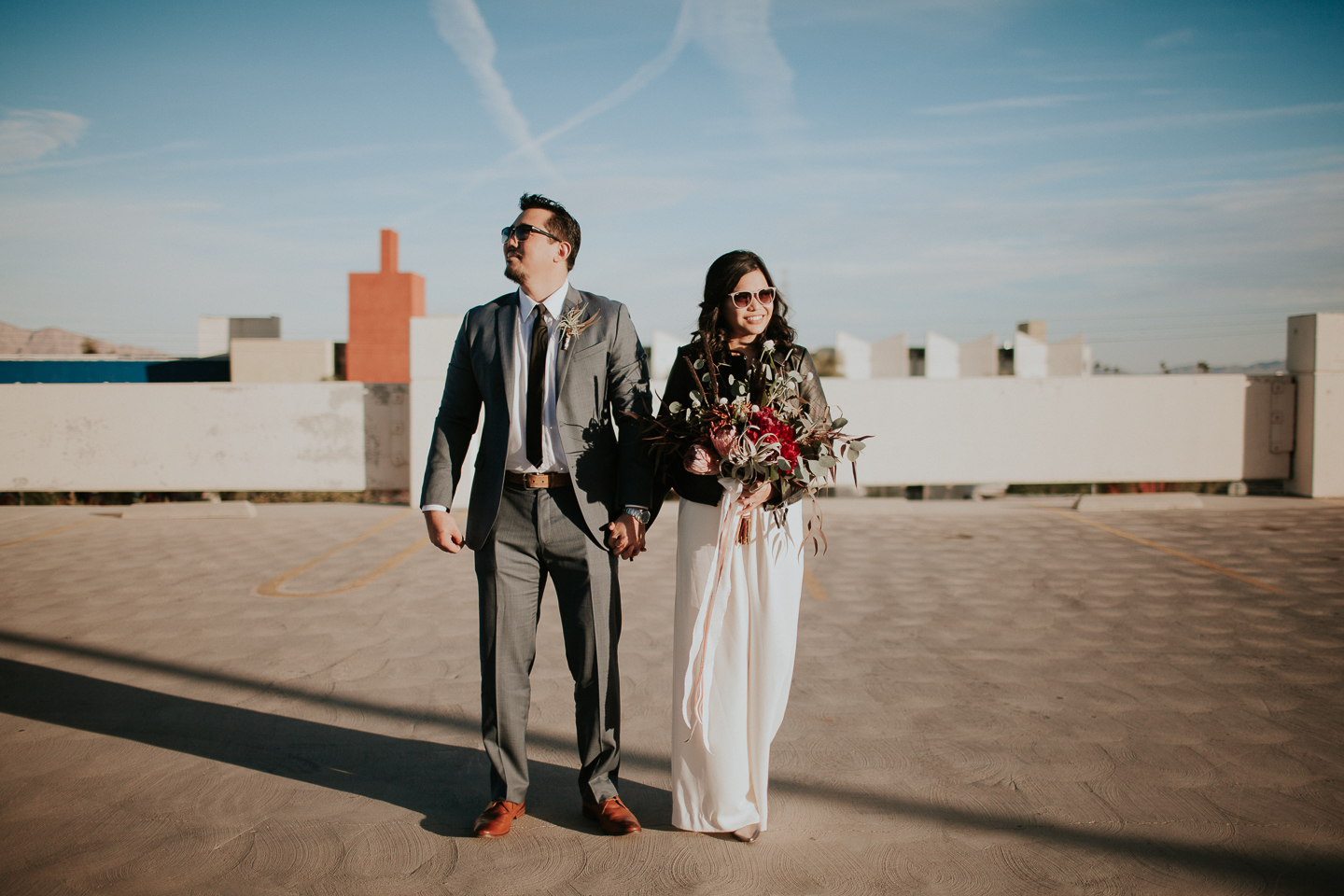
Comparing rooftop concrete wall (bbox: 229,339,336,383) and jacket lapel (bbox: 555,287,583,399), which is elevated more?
rooftop concrete wall (bbox: 229,339,336,383)

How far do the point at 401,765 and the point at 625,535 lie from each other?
164cm

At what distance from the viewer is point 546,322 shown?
3090mm

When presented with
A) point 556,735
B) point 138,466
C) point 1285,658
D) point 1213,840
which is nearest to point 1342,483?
point 1285,658

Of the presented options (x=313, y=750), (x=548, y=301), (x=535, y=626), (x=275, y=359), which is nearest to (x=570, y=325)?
(x=548, y=301)

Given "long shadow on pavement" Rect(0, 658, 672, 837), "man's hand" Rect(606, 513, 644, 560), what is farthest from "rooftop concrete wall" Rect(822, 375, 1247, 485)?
"man's hand" Rect(606, 513, 644, 560)

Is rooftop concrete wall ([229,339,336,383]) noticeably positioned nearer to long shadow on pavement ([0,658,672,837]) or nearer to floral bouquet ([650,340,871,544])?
long shadow on pavement ([0,658,672,837])

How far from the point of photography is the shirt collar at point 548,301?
3.12 m

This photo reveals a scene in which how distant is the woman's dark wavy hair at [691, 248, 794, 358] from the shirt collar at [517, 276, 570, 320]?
54 centimetres

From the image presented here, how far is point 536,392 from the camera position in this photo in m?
3.04

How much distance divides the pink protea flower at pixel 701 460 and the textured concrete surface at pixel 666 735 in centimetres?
139

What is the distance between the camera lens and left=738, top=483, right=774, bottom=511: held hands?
9.30 feet

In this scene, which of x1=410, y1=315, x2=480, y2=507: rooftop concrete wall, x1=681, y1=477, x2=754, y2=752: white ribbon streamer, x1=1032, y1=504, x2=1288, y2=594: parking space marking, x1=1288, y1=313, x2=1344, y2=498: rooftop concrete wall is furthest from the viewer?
x1=1288, y1=313, x2=1344, y2=498: rooftop concrete wall

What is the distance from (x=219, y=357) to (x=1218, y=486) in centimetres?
3558

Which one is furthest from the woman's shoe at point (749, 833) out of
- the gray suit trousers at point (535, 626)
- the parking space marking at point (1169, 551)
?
the parking space marking at point (1169, 551)
